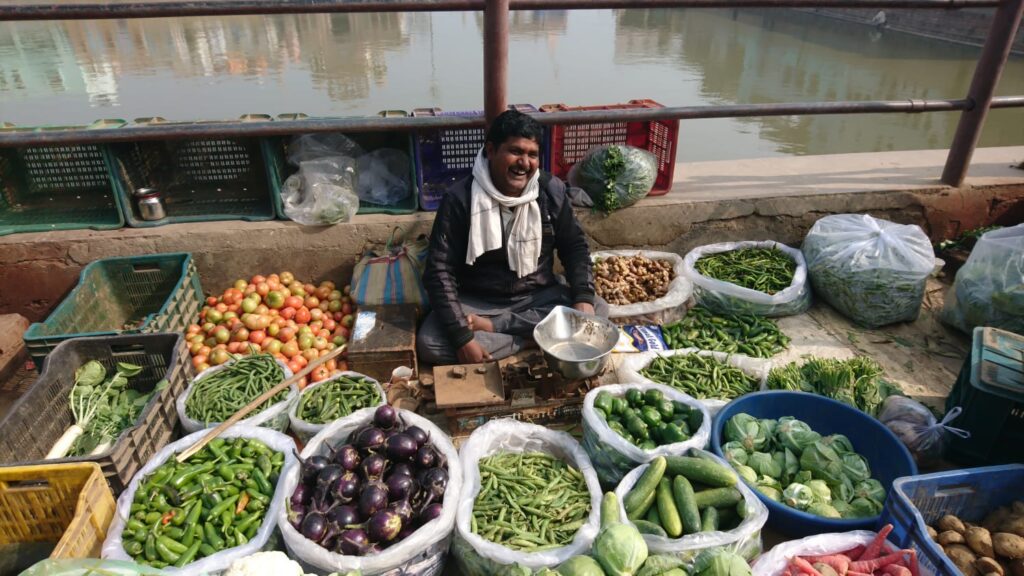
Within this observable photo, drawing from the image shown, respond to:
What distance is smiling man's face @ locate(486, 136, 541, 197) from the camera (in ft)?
9.82

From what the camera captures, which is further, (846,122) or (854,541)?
(846,122)

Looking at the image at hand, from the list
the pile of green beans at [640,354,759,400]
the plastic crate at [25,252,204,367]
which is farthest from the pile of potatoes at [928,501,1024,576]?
the plastic crate at [25,252,204,367]

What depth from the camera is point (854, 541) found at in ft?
7.09

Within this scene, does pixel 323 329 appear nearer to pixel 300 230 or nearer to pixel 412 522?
pixel 300 230

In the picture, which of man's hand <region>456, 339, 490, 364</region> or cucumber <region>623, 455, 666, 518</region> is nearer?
cucumber <region>623, 455, 666, 518</region>

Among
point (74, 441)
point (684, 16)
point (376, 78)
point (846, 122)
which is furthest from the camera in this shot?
point (684, 16)

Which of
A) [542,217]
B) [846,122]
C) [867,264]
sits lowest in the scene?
[846,122]

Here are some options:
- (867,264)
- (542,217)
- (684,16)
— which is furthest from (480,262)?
(684,16)

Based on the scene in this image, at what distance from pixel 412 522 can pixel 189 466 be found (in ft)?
3.24

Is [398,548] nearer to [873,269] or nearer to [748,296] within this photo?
[748,296]

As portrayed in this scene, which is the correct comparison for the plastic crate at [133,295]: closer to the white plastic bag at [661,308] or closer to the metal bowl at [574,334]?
the metal bowl at [574,334]

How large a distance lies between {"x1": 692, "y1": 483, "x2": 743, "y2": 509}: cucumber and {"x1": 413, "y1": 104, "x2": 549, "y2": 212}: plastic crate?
8.05ft

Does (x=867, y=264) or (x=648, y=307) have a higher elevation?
(x=867, y=264)

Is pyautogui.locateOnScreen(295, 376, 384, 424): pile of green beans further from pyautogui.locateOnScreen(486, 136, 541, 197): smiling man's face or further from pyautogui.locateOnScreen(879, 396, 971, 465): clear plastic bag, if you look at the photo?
pyautogui.locateOnScreen(879, 396, 971, 465): clear plastic bag
